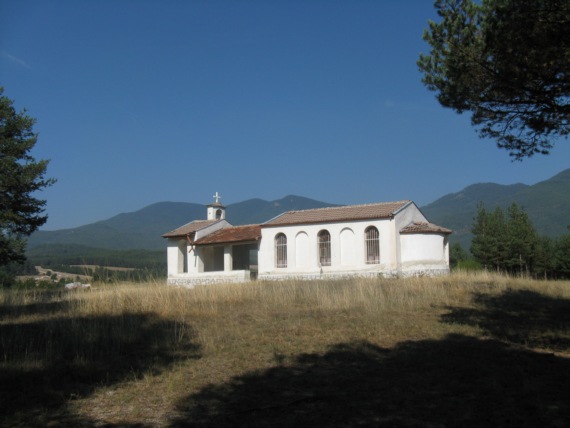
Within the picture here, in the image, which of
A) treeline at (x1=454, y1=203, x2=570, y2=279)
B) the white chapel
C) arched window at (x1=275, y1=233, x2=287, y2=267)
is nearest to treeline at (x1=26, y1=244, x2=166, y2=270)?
the white chapel

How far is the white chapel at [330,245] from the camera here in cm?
2712

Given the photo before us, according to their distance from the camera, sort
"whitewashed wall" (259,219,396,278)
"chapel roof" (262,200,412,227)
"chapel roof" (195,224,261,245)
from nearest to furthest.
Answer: "whitewashed wall" (259,219,396,278), "chapel roof" (262,200,412,227), "chapel roof" (195,224,261,245)

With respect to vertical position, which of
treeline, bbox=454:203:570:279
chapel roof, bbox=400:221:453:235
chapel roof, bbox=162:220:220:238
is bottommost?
treeline, bbox=454:203:570:279

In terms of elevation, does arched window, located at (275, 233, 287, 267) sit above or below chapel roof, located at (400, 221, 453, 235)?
below

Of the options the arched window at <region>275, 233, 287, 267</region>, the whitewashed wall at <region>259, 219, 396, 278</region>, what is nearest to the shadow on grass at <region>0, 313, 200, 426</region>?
the whitewashed wall at <region>259, 219, 396, 278</region>

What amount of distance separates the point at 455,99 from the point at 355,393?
726 cm

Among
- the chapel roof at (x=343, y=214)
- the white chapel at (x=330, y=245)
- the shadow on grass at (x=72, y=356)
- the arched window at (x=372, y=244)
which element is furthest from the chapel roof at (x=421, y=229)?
the shadow on grass at (x=72, y=356)

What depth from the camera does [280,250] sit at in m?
31.3

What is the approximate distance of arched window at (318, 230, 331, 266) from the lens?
2945 cm

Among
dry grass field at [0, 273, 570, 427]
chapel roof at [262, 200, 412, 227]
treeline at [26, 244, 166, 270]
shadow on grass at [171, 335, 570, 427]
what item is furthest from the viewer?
chapel roof at [262, 200, 412, 227]

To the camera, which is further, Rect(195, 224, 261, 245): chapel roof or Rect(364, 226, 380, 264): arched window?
Rect(195, 224, 261, 245): chapel roof

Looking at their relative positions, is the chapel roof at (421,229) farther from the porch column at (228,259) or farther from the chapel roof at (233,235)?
the porch column at (228,259)

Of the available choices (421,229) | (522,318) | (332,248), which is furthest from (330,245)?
(522,318)

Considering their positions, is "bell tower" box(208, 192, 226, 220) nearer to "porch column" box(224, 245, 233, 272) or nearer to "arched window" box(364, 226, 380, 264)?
"porch column" box(224, 245, 233, 272)
